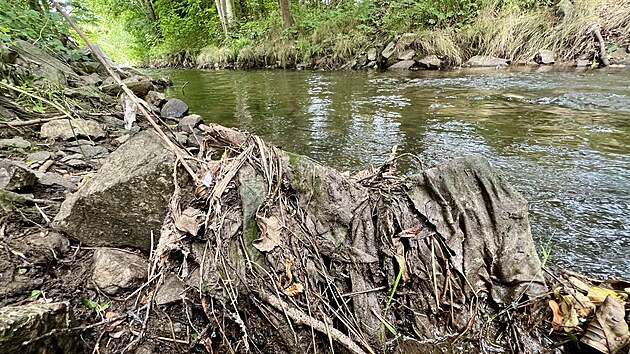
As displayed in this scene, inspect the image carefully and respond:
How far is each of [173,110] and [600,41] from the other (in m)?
8.88

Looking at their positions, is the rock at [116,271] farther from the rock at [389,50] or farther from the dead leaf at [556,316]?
the rock at [389,50]

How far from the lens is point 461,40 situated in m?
9.36

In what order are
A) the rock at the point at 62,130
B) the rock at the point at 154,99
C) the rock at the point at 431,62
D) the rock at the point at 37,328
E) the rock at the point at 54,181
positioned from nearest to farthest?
1. the rock at the point at 37,328
2. the rock at the point at 54,181
3. the rock at the point at 62,130
4. the rock at the point at 154,99
5. the rock at the point at 431,62

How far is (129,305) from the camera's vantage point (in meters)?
1.42

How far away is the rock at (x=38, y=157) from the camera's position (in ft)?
7.84

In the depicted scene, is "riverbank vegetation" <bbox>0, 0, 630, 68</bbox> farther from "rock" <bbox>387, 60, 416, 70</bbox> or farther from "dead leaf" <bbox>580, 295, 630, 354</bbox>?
"dead leaf" <bbox>580, 295, 630, 354</bbox>

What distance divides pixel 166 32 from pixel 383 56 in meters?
14.1

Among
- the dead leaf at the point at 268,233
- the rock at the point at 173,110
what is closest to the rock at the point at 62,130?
the rock at the point at 173,110

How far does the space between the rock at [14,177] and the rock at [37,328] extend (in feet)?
3.29

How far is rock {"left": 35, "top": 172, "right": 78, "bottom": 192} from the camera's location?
2064 millimetres

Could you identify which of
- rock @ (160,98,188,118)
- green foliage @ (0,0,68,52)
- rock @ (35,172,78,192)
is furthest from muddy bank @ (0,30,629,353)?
rock @ (160,98,188,118)

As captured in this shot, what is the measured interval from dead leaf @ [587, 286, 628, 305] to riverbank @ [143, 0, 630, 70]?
795cm

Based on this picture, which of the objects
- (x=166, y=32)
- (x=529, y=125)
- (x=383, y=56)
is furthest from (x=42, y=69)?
(x=166, y=32)

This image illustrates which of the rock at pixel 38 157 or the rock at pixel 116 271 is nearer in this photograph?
the rock at pixel 116 271
